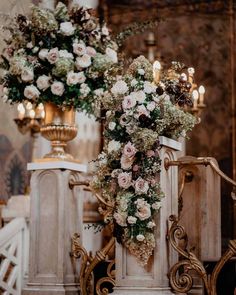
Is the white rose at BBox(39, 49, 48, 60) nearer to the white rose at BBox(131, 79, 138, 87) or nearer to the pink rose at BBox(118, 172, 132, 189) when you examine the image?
the white rose at BBox(131, 79, 138, 87)

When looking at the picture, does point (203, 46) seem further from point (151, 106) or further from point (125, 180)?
point (125, 180)

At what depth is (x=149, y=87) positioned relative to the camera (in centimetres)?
667

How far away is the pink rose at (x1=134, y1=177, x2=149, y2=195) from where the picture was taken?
6.45 metres

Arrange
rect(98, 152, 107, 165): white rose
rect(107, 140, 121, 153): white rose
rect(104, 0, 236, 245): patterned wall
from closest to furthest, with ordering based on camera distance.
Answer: rect(107, 140, 121, 153): white rose → rect(98, 152, 107, 165): white rose → rect(104, 0, 236, 245): patterned wall

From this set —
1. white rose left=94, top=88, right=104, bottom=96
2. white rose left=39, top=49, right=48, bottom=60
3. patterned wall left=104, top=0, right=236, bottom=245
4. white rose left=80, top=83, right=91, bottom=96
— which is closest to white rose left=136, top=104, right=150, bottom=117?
white rose left=80, top=83, right=91, bottom=96

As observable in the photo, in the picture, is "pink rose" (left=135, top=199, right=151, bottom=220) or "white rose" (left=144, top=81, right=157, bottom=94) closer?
"pink rose" (left=135, top=199, right=151, bottom=220)

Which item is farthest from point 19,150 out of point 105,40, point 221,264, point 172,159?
point 221,264

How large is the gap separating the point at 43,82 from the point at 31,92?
0.48 feet

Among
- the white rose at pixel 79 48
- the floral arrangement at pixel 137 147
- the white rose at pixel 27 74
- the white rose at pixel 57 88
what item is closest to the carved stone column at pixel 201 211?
the floral arrangement at pixel 137 147

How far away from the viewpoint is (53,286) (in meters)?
7.29

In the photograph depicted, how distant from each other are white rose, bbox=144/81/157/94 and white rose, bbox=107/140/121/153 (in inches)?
18.9

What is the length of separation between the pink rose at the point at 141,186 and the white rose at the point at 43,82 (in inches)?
63.8

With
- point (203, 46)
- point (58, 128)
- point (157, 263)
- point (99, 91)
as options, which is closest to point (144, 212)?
point (157, 263)

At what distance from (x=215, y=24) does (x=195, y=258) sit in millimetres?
6950
